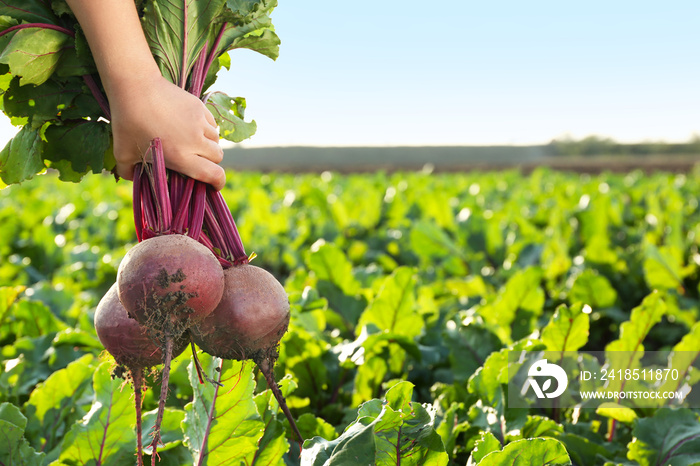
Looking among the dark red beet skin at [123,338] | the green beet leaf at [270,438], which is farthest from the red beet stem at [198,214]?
the green beet leaf at [270,438]

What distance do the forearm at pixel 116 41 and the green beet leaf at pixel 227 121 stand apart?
0.22 meters

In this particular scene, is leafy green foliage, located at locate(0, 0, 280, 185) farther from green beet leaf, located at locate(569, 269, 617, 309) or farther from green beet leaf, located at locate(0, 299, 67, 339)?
green beet leaf, located at locate(569, 269, 617, 309)

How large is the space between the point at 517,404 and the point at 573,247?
2.54 metres

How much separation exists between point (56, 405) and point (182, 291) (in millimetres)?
784

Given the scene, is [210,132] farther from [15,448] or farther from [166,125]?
[15,448]

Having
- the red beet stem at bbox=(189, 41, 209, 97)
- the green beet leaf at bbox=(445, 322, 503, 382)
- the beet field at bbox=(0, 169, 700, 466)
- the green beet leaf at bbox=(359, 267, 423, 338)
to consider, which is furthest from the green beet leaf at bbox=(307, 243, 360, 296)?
the red beet stem at bbox=(189, 41, 209, 97)

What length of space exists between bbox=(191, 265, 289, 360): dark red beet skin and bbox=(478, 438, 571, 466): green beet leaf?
0.50 metres

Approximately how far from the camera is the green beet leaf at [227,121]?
1.25 m

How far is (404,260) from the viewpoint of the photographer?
159 inches

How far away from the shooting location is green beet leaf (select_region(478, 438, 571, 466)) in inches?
40.0

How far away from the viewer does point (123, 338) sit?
44.5 inches

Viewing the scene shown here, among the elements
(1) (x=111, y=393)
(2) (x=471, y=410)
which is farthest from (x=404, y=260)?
(1) (x=111, y=393)

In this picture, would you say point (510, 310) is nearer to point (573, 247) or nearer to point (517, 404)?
point (517, 404)

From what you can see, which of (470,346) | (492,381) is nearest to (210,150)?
(492,381)
